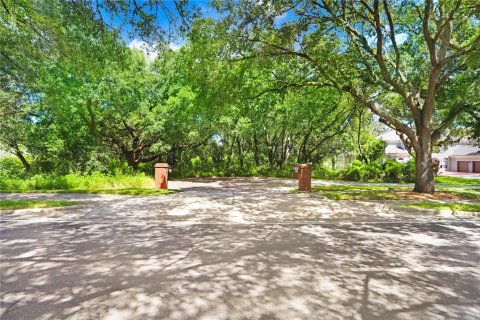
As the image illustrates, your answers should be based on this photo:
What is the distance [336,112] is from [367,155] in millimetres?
5975

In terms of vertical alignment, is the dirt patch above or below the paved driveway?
above

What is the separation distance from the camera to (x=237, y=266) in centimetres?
485

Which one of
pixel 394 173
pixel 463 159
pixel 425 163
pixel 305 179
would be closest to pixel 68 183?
pixel 305 179

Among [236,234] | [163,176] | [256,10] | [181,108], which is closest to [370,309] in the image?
[236,234]

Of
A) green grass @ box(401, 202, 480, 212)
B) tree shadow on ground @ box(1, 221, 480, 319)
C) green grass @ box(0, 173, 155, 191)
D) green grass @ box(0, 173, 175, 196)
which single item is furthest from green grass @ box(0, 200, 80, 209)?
green grass @ box(401, 202, 480, 212)

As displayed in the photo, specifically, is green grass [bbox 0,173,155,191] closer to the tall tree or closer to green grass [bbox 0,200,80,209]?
green grass [bbox 0,200,80,209]

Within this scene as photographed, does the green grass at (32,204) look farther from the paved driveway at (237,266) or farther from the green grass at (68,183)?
the green grass at (68,183)

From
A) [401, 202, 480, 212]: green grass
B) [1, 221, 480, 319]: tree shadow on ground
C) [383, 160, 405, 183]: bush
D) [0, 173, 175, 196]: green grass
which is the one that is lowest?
[1, 221, 480, 319]: tree shadow on ground

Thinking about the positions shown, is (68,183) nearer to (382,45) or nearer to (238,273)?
(238,273)

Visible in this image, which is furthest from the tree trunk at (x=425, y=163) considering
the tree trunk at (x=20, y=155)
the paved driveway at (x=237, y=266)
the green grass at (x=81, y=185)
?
the tree trunk at (x=20, y=155)

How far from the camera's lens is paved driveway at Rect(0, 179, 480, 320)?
3543mm

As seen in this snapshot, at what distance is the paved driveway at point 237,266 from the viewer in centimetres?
354

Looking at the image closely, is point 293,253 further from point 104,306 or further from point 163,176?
point 163,176

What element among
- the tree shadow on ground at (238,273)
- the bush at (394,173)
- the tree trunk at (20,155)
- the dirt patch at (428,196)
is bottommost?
the tree shadow on ground at (238,273)
